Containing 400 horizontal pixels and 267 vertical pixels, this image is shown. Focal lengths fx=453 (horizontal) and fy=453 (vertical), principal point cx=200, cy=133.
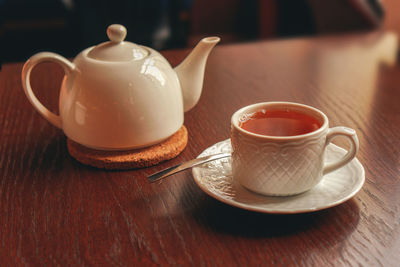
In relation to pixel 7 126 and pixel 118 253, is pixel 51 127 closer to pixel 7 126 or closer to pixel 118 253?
pixel 7 126

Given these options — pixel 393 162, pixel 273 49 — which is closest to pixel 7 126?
pixel 393 162

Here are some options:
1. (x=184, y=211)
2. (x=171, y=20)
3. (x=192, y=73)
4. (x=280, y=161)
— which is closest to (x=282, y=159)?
(x=280, y=161)

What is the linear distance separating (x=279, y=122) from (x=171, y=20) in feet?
4.24

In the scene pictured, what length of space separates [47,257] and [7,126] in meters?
0.36

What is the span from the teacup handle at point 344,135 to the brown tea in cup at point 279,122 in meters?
0.02

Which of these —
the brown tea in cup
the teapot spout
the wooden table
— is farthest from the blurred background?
the brown tea in cup

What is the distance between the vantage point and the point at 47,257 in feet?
1.34

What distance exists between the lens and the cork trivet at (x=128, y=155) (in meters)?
0.56

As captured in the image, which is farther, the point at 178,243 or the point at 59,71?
the point at 59,71

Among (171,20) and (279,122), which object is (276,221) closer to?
(279,122)

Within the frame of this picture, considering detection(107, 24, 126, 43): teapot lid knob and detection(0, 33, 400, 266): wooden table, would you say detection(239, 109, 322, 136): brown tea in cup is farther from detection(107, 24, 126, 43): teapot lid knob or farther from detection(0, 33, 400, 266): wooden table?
detection(107, 24, 126, 43): teapot lid knob

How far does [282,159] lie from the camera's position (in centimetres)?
45

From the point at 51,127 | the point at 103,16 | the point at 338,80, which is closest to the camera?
the point at 51,127

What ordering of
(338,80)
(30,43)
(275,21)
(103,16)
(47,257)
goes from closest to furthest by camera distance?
Answer: (47,257) < (338,80) < (103,16) < (30,43) < (275,21)
